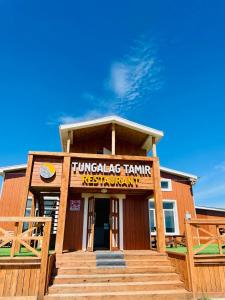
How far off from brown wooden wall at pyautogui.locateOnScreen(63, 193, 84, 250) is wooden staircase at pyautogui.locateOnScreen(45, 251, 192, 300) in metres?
2.04

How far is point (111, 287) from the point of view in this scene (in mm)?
5852

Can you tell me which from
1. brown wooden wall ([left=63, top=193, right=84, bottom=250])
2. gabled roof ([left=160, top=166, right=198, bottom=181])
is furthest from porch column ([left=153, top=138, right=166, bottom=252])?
gabled roof ([left=160, top=166, right=198, bottom=181])

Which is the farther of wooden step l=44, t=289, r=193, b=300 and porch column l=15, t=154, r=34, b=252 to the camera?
porch column l=15, t=154, r=34, b=252

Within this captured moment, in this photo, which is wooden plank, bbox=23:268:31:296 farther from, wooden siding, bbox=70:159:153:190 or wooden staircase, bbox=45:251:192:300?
wooden siding, bbox=70:159:153:190

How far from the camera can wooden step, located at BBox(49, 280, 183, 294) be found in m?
5.69

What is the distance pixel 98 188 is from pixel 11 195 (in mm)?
7147

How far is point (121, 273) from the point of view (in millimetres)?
6570

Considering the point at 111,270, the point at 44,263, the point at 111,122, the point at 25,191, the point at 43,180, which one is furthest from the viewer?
the point at 111,122

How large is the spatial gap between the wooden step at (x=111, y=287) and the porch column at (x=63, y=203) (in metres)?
1.87

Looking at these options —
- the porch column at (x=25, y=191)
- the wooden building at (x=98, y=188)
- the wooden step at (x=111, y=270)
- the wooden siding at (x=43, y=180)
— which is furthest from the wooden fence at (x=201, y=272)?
the porch column at (x=25, y=191)

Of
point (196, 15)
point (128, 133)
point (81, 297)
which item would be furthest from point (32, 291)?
point (196, 15)

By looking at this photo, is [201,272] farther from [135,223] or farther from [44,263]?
[44,263]

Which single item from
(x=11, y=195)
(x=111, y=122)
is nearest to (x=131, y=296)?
(x=111, y=122)

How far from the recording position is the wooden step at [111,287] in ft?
18.7
